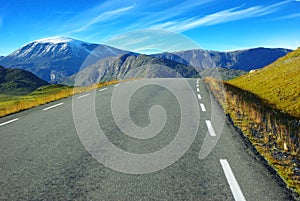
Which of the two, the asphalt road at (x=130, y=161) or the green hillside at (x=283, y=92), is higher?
the asphalt road at (x=130, y=161)

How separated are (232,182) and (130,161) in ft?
6.06

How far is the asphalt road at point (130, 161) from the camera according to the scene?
422 centimetres

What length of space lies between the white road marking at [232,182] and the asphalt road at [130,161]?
0.04 feet

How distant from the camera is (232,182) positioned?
4.57m

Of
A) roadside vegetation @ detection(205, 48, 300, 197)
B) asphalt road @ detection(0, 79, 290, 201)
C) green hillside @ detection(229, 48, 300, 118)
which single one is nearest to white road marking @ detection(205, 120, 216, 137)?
asphalt road @ detection(0, 79, 290, 201)

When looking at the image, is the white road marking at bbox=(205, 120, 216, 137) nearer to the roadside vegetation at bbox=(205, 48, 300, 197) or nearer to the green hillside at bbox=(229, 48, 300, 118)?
the roadside vegetation at bbox=(205, 48, 300, 197)

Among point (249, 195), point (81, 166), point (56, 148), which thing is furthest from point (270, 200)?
point (56, 148)

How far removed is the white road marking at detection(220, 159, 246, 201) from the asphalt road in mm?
13

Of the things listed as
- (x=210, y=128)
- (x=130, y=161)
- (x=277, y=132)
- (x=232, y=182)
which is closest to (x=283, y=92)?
(x=277, y=132)

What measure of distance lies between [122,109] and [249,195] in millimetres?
7735

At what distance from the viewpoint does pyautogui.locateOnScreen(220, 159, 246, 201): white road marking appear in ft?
13.4

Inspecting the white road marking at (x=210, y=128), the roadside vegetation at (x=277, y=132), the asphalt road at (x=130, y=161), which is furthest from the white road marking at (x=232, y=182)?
the white road marking at (x=210, y=128)

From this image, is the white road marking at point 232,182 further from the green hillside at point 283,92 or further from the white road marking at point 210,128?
the green hillside at point 283,92

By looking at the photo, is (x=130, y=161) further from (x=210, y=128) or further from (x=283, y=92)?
(x=283, y=92)
